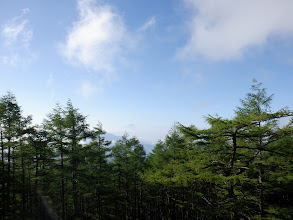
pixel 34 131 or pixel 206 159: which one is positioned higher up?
pixel 34 131

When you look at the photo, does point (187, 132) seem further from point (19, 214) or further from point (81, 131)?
point (19, 214)

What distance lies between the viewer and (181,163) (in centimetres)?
1309

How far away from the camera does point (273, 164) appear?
8.55 m

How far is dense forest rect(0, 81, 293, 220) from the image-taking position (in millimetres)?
8539

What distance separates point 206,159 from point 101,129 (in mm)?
15453

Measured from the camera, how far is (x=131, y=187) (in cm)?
3159

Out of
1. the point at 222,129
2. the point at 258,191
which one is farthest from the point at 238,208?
the point at 222,129

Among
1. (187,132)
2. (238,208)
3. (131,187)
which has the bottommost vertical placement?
(131,187)

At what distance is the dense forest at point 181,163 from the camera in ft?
28.0

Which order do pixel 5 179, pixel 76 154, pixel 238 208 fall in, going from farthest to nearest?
pixel 76 154
pixel 5 179
pixel 238 208

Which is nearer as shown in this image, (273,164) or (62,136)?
(273,164)

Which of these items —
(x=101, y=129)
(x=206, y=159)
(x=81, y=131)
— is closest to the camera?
(x=206, y=159)

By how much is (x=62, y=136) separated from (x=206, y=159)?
15.4 meters

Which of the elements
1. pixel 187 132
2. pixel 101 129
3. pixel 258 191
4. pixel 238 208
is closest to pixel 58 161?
pixel 101 129
